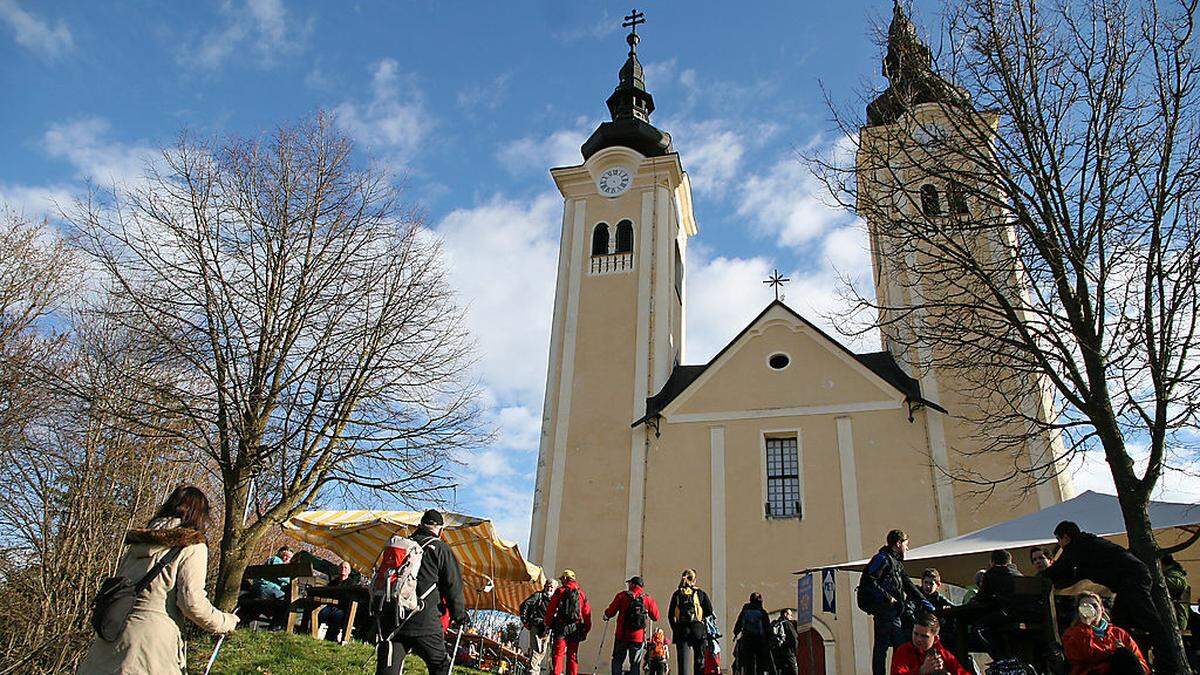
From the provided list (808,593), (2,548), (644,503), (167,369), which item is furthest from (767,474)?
(2,548)

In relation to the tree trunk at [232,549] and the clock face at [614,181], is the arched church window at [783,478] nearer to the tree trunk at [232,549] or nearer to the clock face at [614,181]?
the clock face at [614,181]

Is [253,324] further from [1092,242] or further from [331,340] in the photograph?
[1092,242]

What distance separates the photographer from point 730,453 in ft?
64.0

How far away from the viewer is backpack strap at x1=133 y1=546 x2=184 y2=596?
4492 mm

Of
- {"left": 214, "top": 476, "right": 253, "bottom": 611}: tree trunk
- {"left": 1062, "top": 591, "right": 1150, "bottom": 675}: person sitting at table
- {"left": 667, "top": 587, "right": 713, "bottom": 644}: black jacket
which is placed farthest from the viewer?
{"left": 214, "top": 476, "right": 253, "bottom": 611}: tree trunk

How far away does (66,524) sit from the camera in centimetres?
1644

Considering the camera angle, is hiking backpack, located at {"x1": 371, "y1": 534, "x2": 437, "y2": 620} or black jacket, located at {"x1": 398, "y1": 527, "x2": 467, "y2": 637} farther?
black jacket, located at {"x1": 398, "y1": 527, "x2": 467, "y2": 637}

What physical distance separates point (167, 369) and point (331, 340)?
7.99ft

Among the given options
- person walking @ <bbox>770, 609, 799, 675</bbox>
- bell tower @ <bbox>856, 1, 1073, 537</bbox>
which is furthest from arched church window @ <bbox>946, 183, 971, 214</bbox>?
person walking @ <bbox>770, 609, 799, 675</bbox>

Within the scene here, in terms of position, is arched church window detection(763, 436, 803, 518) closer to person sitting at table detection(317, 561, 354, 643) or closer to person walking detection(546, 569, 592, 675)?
person walking detection(546, 569, 592, 675)

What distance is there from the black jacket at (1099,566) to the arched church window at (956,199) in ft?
15.2

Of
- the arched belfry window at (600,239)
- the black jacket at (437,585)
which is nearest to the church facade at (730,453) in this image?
the arched belfry window at (600,239)

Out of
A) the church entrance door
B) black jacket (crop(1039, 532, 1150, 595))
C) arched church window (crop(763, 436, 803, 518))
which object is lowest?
the church entrance door

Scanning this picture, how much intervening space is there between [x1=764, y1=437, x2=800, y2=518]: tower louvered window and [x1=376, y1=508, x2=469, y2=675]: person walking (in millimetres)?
12539
